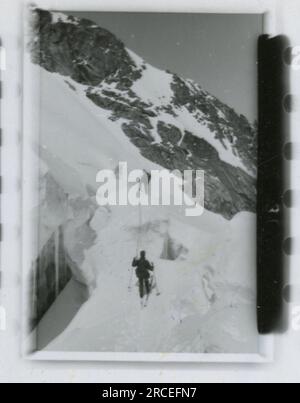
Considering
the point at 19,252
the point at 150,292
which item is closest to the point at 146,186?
the point at 150,292

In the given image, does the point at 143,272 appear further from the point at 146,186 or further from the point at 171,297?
the point at 146,186

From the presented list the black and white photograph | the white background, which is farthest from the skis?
the white background

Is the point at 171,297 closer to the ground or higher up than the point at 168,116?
closer to the ground

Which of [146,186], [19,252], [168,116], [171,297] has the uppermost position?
[168,116]

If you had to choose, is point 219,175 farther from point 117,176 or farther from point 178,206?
point 117,176

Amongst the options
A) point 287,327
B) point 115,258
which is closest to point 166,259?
point 115,258

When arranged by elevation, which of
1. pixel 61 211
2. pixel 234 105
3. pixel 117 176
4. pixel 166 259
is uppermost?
pixel 234 105

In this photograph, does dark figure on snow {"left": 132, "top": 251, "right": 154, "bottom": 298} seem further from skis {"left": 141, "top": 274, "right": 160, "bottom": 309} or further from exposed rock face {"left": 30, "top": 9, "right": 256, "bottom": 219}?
exposed rock face {"left": 30, "top": 9, "right": 256, "bottom": 219}

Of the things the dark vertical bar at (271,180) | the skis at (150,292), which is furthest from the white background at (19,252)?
the skis at (150,292)
